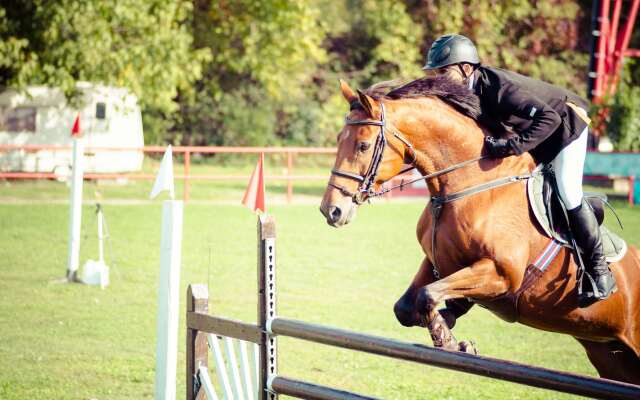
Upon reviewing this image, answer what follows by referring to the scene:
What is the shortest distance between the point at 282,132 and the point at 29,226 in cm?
1954

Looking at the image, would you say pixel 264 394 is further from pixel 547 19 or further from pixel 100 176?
pixel 547 19

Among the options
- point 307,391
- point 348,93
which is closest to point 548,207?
point 348,93

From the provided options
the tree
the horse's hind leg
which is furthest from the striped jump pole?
the tree

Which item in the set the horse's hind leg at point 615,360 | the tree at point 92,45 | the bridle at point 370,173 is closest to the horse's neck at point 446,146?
the bridle at point 370,173

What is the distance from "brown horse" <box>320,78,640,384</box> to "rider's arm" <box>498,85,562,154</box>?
0.75 feet

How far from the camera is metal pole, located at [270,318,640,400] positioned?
2.74 meters

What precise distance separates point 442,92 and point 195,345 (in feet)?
6.60

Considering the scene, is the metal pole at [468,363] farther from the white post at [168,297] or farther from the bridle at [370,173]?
the bridle at [370,173]

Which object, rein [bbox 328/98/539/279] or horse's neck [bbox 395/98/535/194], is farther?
horse's neck [bbox 395/98/535/194]

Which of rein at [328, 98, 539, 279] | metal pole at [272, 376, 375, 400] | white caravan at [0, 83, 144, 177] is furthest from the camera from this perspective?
white caravan at [0, 83, 144, 177]

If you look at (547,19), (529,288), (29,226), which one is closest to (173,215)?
(529,288)

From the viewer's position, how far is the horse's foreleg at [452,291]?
4422 mm

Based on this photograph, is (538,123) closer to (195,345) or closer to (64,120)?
(195,345)

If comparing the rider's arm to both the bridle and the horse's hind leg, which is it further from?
the horse's hind leg
